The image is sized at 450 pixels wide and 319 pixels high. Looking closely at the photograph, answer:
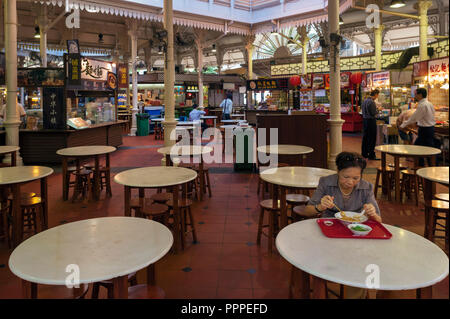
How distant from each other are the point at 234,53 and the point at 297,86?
1526cm

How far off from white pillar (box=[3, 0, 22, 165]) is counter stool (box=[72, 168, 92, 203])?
7.01ft

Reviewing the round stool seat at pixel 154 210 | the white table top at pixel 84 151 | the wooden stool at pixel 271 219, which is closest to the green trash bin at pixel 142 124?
the white table top at pixel 84 151

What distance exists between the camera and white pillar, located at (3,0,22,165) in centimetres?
691

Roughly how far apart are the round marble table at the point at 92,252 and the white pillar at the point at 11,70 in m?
5.96

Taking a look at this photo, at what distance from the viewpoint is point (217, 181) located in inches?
272

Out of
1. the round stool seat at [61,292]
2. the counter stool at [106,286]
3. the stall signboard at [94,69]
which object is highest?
the stall signboard at [94,69]

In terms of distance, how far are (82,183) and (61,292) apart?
429cm

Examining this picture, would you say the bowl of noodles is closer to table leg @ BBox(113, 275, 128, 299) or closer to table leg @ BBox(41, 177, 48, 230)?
table leg @ BBox(113, 275, 128, 299)

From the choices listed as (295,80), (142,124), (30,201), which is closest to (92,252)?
(30,201)

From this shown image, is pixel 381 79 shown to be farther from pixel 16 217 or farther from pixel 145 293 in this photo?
pixel 145 293

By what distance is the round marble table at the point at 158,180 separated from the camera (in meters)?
3.29

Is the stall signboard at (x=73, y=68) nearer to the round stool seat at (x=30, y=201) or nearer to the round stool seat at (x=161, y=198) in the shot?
the round stool seat at (x=30, y=201)

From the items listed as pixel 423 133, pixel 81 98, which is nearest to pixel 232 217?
pixel 423 133

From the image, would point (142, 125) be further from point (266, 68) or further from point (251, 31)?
point (266, 68)
